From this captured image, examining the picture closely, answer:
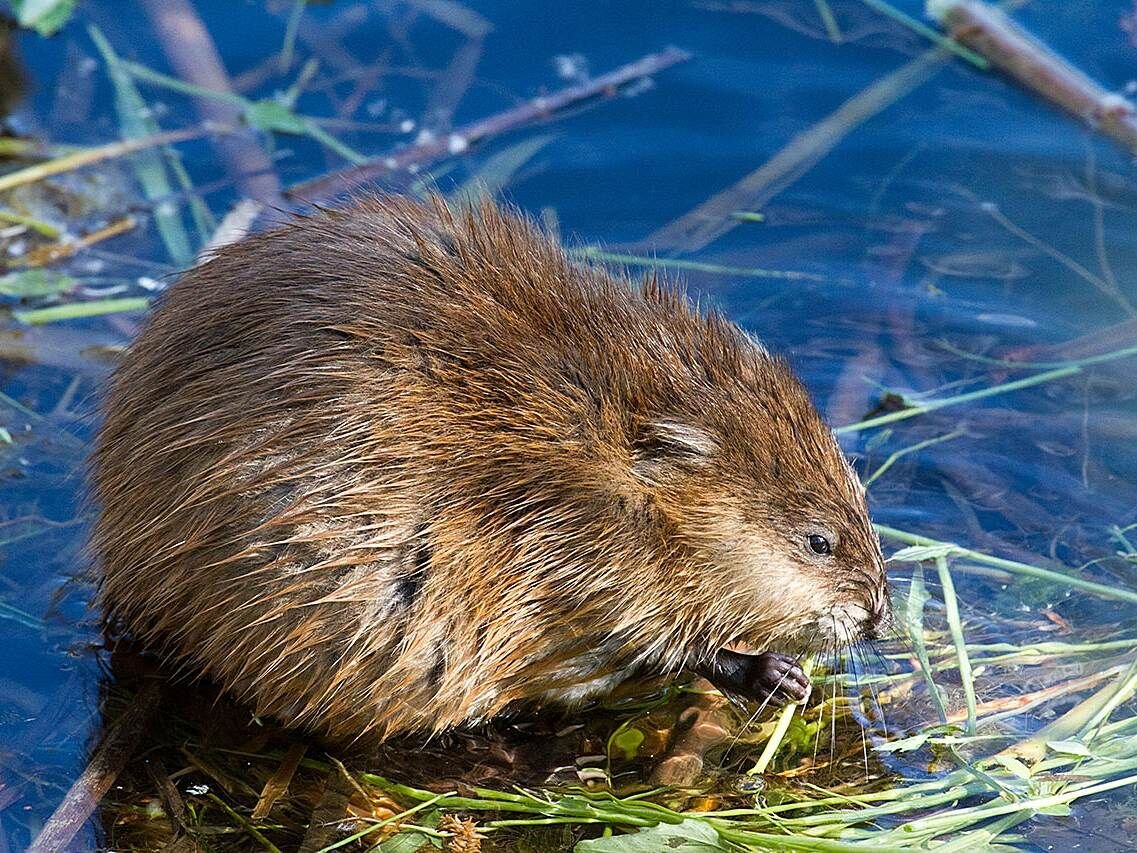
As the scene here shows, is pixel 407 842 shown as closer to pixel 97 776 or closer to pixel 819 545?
pixel 97 776

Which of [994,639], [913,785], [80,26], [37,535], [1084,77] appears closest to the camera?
[913,785]

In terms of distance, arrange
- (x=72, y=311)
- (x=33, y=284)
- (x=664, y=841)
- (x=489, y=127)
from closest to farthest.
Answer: (x=664, y=841) → (x=72, y=311) → (x=33, y=284) → (x=489, y=127)

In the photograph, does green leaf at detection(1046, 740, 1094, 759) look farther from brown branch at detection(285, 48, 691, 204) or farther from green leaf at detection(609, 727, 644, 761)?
brown branch at detection(285, 48, 691, 204)

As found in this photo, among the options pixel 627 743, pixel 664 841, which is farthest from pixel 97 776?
pixel 664 841

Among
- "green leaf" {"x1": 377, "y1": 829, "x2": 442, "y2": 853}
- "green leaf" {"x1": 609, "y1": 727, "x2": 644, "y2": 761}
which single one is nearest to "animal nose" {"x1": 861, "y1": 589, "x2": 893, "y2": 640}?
"green leaf" {"x1": 609, "y1": 727, "x2": 644, "y2": 761}

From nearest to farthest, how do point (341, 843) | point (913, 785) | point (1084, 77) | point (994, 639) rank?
1. point (341, 843)
2. point (913, 785)
3. point (994, 639)
4. point (1084, 77)

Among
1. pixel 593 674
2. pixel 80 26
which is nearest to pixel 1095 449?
A: pixel 593 674

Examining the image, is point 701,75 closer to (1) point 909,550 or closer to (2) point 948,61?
(2) point 948,61

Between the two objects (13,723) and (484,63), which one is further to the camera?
(484,63)
